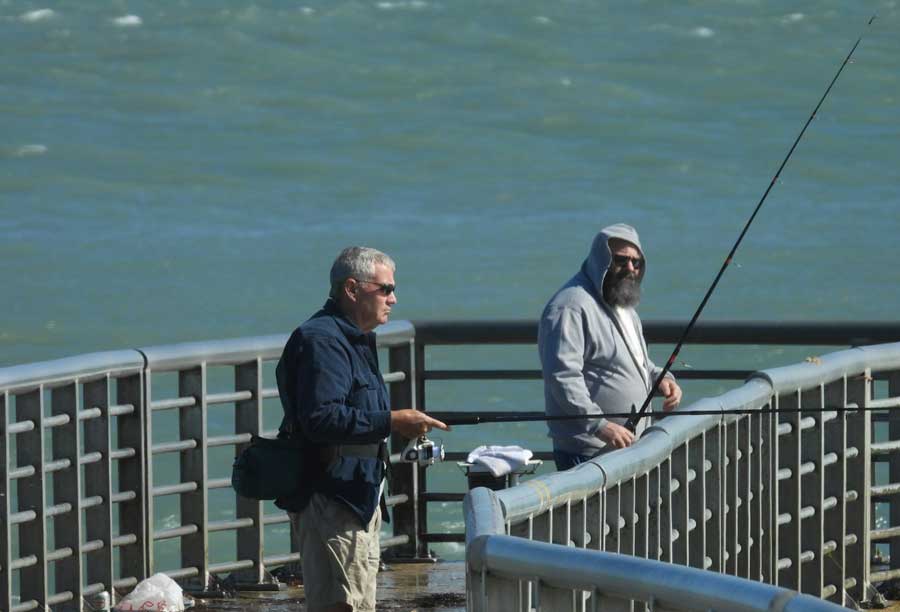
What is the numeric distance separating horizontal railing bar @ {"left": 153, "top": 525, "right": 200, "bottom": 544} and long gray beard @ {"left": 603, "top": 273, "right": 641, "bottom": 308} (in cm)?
192

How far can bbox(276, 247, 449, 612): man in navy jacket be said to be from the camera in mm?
5246

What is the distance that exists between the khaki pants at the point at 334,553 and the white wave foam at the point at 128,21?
57.7 m

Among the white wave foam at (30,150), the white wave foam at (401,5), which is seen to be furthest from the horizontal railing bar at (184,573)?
the white wave foam at (401,5)

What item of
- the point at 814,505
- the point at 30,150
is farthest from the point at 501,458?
the point at 30,150

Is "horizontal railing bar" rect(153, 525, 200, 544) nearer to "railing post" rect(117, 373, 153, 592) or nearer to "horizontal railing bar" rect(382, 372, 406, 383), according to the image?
"railing post" rect(117, 373, 153, 592)

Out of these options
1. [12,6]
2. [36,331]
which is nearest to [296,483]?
[36,331]

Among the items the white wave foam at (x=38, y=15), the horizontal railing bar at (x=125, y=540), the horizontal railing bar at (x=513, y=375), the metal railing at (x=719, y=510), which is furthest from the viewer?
the white wave foam at (x=38, y=15)

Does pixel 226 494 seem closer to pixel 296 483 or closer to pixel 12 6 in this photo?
pixel 296 483

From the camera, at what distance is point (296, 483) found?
5352 mm

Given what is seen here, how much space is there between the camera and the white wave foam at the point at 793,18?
2489 inches

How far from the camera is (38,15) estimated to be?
62.1 m

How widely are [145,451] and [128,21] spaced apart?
5588 centimetres

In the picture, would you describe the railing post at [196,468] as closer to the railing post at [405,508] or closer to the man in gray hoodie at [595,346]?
the railing post at [405,508]

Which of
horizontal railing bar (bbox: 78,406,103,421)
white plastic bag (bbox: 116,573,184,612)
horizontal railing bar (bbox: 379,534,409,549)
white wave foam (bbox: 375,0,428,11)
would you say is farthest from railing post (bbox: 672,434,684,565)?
white wave foam (bbox: 375,0,428,11)
